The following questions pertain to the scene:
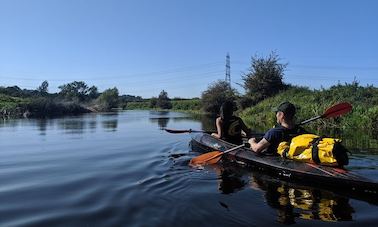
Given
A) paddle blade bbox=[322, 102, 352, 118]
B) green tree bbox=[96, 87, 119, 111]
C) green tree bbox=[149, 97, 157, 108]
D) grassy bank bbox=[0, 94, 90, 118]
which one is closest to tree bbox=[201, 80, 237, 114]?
grassy bank bbox=[0, 94, 90, 118]

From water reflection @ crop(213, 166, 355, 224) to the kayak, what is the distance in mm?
148

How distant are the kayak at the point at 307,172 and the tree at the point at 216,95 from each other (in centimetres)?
3280

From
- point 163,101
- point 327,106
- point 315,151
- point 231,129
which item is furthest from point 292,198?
point 163,101

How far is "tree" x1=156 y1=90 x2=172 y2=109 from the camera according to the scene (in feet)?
263

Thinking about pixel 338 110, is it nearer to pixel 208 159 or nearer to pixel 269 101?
pixel 208 159

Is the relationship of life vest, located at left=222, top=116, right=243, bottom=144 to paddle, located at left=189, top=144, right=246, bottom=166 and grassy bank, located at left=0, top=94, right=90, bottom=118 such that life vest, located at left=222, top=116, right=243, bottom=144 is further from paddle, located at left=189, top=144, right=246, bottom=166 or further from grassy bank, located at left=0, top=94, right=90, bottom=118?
grassy bank, located at left=0, top=94, right=90, bottom=118

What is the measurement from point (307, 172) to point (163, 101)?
75.1 m

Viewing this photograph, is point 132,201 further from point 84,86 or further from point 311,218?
point 84,86

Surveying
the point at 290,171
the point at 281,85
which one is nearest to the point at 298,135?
the point at 290,171

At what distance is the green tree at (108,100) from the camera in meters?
70.2

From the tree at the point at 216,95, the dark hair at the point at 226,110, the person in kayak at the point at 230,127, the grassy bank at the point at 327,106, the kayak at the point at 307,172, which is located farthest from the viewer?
the tree at the point at 216,95

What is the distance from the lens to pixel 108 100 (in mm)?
81562

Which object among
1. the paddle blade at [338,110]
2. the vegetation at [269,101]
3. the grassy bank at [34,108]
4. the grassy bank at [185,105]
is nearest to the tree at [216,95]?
the vegetation at [269,101]

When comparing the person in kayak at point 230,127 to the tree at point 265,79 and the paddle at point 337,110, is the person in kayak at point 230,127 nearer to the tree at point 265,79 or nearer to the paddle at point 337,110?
the paddle at point 337,110
